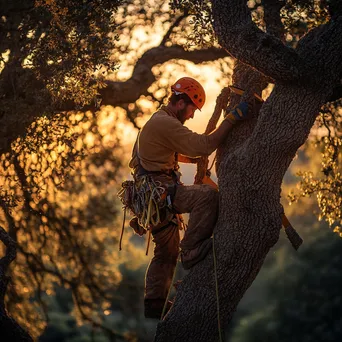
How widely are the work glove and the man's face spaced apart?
0.72 metres

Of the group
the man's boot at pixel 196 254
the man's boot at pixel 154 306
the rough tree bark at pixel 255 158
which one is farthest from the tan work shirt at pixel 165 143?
the man's boot at pixel 154 306

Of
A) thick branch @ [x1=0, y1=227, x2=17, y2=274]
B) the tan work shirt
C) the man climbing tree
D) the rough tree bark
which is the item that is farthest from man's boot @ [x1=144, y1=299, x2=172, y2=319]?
thick branch @ [x1=0, y1=227, x2=17, y2=274]

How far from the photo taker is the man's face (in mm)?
6855

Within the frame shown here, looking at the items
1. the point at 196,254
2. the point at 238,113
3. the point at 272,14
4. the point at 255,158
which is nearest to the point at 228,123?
the point at 238,113

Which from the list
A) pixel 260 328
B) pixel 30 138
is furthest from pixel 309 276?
pixel 30 138

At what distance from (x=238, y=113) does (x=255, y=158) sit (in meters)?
0.44

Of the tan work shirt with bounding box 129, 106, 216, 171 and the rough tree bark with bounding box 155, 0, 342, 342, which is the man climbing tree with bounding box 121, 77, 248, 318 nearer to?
the tan work shirt with bounding box 129, 106, 216, 171

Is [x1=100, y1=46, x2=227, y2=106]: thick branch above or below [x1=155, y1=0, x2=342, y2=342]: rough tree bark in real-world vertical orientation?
above

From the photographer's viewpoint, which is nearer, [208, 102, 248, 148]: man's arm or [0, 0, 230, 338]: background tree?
[208, 102, 248, 148]: man's arm

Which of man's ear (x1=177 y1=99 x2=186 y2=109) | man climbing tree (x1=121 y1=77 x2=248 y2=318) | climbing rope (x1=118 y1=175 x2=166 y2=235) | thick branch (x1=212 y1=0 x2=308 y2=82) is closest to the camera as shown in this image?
thick branch (x1=212 y1=0 x2=308 y2=82)

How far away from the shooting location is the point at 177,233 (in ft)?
23.4

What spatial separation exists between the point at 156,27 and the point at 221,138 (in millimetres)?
5797

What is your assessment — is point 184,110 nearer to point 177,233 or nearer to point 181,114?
point 181,114

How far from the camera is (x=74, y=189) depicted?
14789mm
